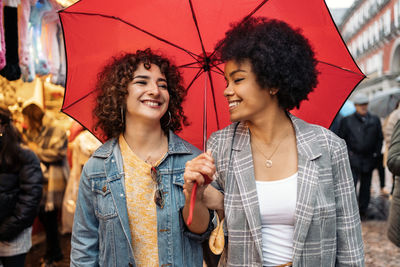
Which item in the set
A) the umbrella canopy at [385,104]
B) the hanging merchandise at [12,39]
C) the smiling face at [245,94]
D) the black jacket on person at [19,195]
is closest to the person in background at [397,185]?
the smiling face at [245,94]

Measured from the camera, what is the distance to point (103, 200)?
1.99 m

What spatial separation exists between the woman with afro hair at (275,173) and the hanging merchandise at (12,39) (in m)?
2.17

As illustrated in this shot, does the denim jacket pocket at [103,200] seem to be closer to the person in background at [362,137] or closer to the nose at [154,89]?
the nose at [154,89]

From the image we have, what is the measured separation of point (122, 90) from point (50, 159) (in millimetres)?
3482

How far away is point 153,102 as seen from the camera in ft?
6.85

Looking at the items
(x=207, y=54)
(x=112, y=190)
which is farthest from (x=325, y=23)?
(x=112, y=190)

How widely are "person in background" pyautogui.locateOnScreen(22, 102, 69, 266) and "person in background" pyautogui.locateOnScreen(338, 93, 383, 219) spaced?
15.7 ft

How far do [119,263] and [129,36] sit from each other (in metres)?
1.42

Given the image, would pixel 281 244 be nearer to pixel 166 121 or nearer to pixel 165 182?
pixel 165 182

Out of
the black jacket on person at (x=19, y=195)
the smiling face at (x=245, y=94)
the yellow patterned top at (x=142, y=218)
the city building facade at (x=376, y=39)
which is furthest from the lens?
the city building facade at (x=376, y=39)

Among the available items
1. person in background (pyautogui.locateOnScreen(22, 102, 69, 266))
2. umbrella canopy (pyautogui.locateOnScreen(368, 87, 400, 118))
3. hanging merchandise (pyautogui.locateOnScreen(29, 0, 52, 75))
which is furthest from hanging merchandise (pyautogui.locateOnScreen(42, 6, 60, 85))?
umbrella canopy (pyautogui.locateOnScreen(368, 87, 400, 118))

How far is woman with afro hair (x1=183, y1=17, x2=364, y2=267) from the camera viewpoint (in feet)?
5.85

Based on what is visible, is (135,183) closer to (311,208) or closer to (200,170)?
(200,170)

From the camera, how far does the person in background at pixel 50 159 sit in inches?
196
